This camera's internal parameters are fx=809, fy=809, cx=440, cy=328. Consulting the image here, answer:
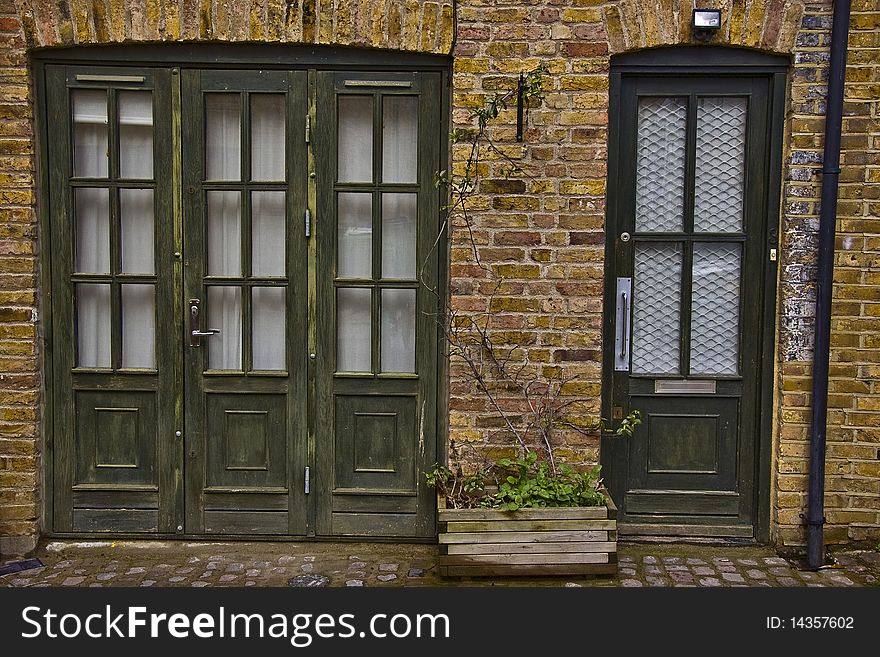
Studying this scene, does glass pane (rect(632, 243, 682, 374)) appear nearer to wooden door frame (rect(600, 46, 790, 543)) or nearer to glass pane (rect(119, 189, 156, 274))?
wooden door frame (rect(600, 46, 790, 543))

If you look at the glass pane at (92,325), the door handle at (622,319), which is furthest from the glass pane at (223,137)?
the door handle at (622,319)

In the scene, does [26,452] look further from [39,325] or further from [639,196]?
[639,196]

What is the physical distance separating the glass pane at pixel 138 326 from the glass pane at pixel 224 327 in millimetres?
320

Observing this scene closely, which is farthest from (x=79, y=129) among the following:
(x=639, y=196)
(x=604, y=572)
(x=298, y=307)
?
(x=604, y=572)

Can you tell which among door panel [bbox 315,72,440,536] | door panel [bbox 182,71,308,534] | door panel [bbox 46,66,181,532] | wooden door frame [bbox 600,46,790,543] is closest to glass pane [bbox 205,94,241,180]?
door panel [bbox 182,71,308,534]

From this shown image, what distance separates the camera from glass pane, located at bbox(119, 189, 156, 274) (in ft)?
15.1

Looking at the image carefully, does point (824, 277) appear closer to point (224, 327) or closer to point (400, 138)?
point (400, 138)

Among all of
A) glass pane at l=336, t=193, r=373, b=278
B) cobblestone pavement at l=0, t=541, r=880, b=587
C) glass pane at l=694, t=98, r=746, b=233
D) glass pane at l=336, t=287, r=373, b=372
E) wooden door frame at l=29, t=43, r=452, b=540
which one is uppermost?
wooden door frame at l=29, t=43, r=452, b=540

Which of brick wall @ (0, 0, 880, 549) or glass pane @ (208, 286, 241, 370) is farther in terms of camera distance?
glass pane @ (208, 286, 241, 370)

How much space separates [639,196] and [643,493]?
5.61 feet

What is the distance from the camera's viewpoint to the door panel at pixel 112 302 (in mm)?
4527

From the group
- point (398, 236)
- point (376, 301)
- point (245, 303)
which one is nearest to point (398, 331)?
point (376, 301)

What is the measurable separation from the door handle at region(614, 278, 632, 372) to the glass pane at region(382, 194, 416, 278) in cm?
117

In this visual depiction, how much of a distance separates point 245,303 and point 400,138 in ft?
4.22
